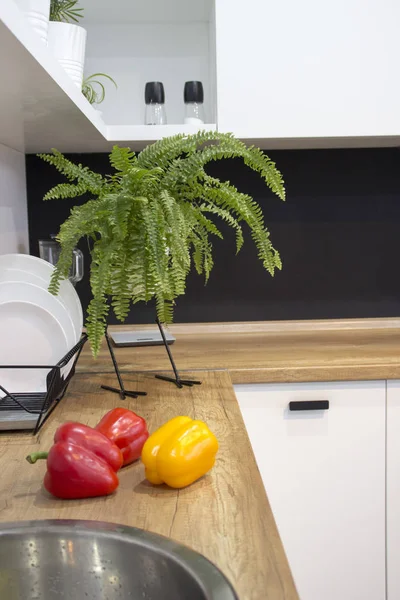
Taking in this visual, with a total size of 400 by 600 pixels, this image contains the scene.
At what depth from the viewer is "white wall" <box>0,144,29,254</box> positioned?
2.15m

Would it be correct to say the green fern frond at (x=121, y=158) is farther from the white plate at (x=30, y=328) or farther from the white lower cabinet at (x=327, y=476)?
the white lower cabinet at (x=327, y=476)

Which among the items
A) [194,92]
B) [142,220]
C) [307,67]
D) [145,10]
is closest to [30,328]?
[142,220]

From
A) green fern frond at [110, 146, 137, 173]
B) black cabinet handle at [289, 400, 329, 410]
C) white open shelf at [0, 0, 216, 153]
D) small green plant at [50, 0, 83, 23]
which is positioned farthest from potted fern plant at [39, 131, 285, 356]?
small green plant at [50, 0, 83, 23]

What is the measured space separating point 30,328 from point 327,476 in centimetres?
88

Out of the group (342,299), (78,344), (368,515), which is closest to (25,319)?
(78,344)

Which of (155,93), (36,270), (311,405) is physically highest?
(155,93)

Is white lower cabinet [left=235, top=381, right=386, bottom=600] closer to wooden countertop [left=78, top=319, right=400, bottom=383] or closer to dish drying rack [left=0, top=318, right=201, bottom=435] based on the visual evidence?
wooden countertop [left=78, top=319, right=400, bottom=383]

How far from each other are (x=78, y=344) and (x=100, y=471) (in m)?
0.57

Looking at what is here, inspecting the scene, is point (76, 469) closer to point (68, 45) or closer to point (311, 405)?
point (311, 405)

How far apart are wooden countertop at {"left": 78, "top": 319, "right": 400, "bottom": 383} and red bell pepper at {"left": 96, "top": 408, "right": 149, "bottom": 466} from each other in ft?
2.13

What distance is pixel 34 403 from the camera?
1425 millimetres

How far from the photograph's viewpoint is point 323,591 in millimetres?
1856

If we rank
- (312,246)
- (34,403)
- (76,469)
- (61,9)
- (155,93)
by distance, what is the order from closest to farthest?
1. (76,469)
2. (34,403)
3. (61,9)
4. (155,93)
5. (312,246)

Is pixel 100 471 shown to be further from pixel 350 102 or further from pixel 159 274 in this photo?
pixel 350 102
